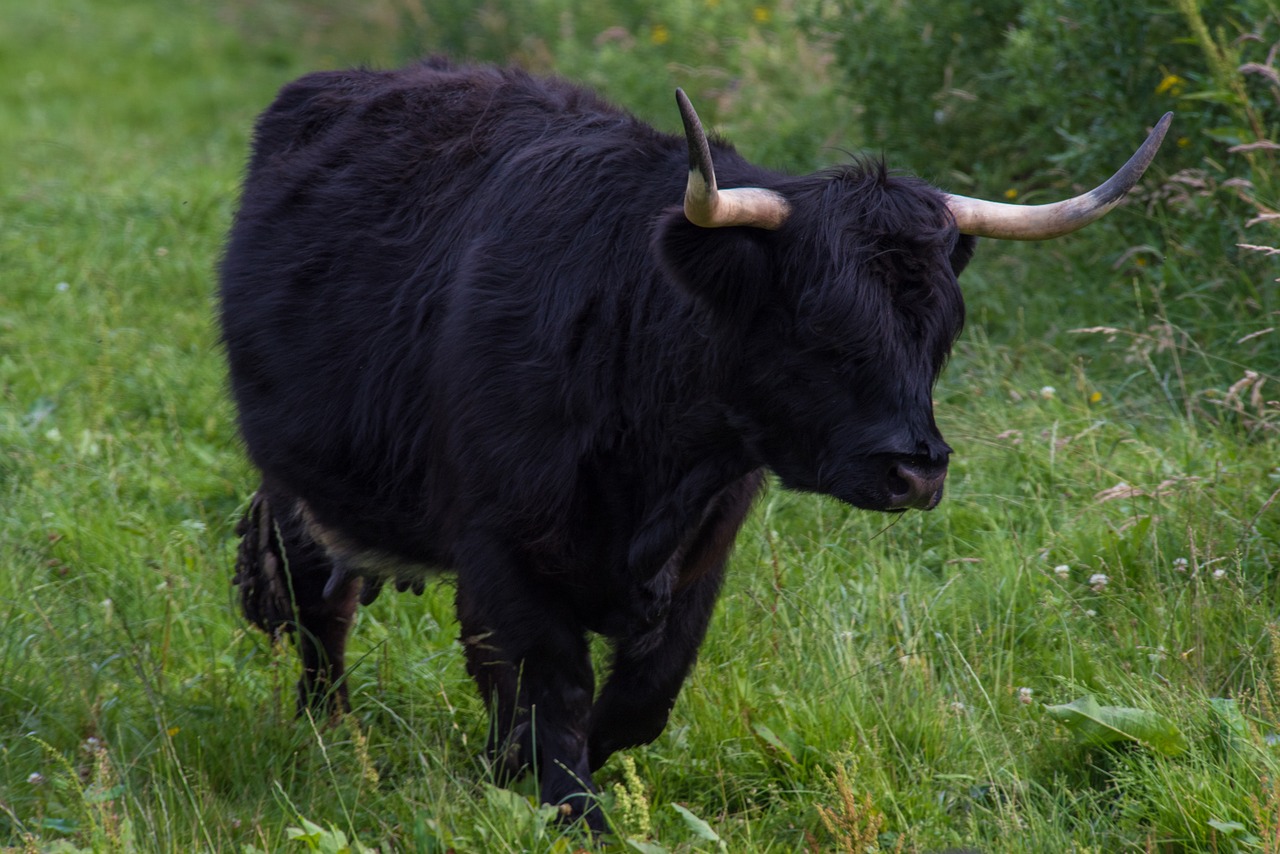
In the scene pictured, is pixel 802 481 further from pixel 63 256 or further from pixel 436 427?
pixel 63 256

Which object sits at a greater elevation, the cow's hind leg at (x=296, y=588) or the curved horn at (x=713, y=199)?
the curved horn at (x=713, y=199)

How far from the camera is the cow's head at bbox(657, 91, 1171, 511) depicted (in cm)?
314

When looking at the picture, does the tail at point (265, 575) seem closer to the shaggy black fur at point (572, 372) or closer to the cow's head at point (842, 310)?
the shaggy black fur at point (572, 372)

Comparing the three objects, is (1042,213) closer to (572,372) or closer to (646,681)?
(572,372)

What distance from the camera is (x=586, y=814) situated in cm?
343

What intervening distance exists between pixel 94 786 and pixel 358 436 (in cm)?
114

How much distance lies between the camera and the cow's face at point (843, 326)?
10.3 ft

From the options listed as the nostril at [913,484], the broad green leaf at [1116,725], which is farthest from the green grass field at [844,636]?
the nostril at [913,484]

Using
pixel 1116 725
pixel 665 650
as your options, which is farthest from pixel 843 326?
pixel 1116 725

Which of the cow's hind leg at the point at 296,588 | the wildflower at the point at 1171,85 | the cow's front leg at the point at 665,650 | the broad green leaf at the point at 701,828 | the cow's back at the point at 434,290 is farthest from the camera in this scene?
the wildflower at the point at 1171,85

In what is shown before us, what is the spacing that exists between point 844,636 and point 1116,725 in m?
0.87

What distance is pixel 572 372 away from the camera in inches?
134

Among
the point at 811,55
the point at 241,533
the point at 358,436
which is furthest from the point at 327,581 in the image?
the point at 811,55

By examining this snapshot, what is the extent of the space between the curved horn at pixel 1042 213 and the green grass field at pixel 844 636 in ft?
3.23
